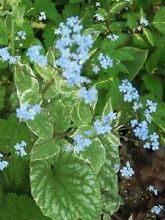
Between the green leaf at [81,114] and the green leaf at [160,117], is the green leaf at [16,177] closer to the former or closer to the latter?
the green leaf at [81,114]

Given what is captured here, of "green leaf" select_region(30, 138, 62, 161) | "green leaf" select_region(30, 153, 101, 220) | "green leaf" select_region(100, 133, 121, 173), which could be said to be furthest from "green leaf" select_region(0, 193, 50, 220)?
"green leaf" select_region(100, 133, 121, 173)

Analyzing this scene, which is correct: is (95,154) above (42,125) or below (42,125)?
below

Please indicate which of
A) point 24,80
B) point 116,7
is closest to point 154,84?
point 116,7

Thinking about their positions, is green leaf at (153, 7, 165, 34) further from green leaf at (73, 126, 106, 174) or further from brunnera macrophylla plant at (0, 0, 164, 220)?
green leaf at (73, 126, 106, 174)

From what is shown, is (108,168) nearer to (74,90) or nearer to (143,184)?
(143,184)

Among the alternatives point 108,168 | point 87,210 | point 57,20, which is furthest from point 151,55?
point 87,210

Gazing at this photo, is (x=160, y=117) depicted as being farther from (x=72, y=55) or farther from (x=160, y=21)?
(x=72, y=55)
